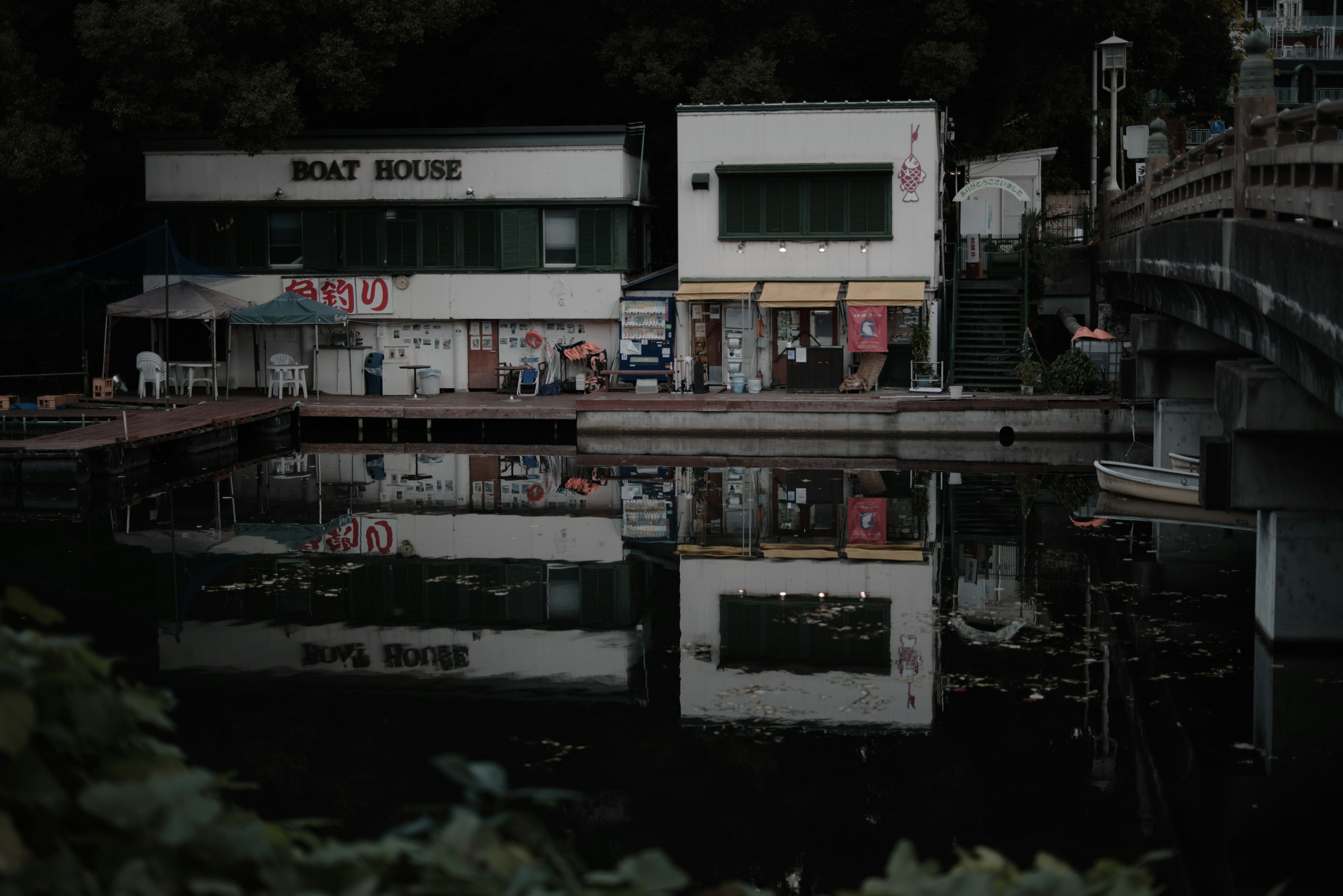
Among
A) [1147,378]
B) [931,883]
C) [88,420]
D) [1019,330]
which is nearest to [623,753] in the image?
[931,883]

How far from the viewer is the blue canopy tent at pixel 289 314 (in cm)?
3156

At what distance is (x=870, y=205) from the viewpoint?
3195 cm

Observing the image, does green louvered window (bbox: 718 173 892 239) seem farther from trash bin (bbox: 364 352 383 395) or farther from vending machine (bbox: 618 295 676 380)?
trash bin (bbox: 364 352 383 395)

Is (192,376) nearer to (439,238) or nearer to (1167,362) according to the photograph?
(439,238)

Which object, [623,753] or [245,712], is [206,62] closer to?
[245,712]

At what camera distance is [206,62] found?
3297cm

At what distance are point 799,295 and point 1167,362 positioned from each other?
1045cm

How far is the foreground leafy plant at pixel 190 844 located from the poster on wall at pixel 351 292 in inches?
1238

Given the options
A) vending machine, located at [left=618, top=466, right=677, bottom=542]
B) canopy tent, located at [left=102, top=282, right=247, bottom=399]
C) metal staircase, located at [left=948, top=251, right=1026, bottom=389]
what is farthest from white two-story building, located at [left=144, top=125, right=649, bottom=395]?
vending machine, located at [left=618, top=466, right=677, bottom=542]

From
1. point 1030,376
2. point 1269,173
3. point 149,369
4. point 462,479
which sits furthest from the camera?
point 149,369

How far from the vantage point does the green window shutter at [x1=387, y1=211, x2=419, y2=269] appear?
34.4 m

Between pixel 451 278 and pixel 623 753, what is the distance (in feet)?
82.4

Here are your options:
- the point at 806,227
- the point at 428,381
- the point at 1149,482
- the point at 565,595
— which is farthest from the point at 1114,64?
the point at 565,595

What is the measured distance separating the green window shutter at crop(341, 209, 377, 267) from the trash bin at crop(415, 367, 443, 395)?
2822 mm
